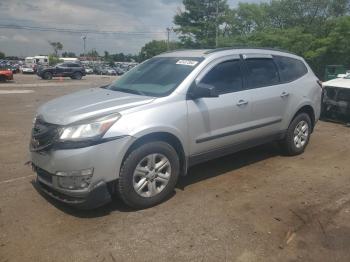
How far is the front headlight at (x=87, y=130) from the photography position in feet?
12.4

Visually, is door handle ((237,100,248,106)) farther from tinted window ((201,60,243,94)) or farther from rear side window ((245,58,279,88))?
rear side window ((245,58,279,88))

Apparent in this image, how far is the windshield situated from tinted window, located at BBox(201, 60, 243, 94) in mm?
250

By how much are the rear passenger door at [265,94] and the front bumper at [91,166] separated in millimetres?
2187

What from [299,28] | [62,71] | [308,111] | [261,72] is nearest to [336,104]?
[308,111]

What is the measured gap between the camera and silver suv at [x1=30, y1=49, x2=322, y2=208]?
382cm

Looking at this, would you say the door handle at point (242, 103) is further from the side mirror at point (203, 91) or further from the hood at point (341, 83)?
the hood at point (341, 83)

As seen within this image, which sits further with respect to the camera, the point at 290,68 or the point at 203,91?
the point at 290,68

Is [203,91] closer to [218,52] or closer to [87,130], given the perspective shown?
[218,52]

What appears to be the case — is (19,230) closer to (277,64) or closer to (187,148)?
(187,148)

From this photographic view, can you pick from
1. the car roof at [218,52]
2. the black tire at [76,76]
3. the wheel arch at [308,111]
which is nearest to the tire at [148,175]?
the car roof at [218,52]

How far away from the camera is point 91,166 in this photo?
3.75 meters


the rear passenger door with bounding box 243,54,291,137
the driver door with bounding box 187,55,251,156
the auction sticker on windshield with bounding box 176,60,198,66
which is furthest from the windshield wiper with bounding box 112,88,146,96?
the rear passenger door with bounding box 243,54,291,137

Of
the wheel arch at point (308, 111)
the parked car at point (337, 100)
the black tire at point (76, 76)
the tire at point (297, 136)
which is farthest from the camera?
the black tire at point (76, 76)

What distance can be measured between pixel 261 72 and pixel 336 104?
4.38 m
